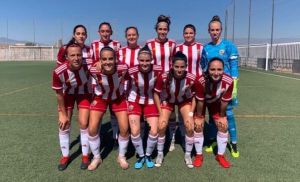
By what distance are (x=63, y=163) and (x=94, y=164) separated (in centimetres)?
45

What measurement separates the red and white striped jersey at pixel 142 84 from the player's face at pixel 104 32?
110cm

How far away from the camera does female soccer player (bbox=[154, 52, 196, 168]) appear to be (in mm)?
4602

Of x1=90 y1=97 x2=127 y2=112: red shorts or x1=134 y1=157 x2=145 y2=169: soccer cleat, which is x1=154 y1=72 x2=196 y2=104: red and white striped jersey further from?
x1=134 y1=157 x2=145 y2=169: soccer cleat

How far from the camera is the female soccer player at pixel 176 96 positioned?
4.60m

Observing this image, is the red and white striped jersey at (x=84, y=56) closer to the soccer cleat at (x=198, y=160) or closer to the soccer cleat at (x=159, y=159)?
the soccer cleat at (x=159, y=159)

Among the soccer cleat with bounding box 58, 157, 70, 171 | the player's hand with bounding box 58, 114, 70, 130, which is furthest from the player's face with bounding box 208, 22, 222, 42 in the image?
the soccer cleat with bounding box 58, 157, 70, 171

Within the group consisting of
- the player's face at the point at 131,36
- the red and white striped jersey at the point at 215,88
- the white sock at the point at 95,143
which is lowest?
the white sock at the point at 95,143

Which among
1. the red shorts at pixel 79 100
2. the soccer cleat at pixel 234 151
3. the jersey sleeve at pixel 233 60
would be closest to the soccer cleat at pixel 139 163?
the red shorts at pixel 79 100

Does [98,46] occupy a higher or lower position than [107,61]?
higher

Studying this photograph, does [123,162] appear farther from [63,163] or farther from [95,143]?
[63,163]

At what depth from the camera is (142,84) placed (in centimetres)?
479

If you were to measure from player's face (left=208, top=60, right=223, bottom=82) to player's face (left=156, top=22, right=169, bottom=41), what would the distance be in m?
1.08

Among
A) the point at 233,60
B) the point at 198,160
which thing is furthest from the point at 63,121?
the point at 233,60

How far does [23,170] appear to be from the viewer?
4.54m
